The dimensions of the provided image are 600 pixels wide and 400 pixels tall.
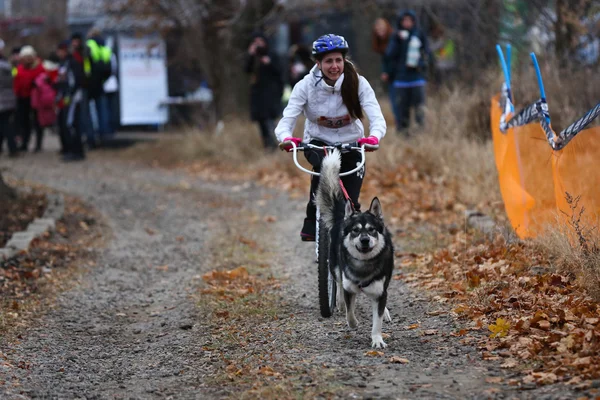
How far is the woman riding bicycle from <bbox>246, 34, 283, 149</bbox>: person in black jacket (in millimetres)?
10243

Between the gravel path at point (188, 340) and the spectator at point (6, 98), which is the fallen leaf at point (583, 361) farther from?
Answer: the spectator at point (6, 98)

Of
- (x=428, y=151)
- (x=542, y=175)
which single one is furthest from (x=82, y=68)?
(x=542, y=175)

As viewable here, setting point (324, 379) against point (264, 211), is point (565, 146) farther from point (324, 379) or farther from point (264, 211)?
point (264, 211)

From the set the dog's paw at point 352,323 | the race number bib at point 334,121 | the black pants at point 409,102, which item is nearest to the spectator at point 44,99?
the black pants at point 409,102

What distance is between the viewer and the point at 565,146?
7246 mm

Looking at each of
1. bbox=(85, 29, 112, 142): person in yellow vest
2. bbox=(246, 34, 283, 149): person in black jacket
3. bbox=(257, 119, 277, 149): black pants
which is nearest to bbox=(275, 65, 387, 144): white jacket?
bbox=(246, 34, 283, 149): person in black jacket

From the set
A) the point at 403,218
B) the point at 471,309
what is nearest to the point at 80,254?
the point at 403,218

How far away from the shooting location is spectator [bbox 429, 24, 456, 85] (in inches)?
704

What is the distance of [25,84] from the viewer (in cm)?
2016

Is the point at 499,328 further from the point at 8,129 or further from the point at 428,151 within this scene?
the point at 8,129

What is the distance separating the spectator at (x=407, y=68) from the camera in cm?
1512

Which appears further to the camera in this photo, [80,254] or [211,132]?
[211,132]

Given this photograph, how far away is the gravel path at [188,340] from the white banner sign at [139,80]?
12471 mm

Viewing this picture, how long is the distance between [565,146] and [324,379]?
296cm
